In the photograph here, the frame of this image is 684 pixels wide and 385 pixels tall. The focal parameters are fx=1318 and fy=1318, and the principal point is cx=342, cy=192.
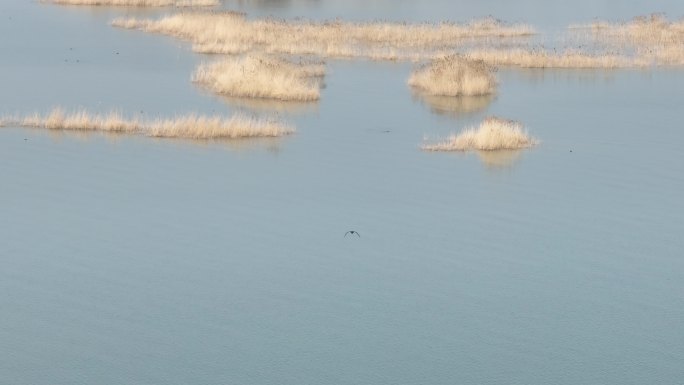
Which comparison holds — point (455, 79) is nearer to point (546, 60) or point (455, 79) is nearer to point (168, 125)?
point (546, 60)

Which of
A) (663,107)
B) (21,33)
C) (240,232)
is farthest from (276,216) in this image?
(21,33)

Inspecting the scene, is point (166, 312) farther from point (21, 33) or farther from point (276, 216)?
point (21, 33)

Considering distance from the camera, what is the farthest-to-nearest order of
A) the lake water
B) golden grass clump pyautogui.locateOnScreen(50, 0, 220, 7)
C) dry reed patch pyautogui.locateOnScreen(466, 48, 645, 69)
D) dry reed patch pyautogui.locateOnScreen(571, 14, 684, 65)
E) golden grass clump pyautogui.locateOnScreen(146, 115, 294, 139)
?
golden grass clump pyautogui.locateOnScreen(50, 0, 220, 7) < dry reed patch pyautogui.locateOnScreen(571, 14, 684, 65) < dry reed patch pyautogui.locateOnScreen(466, 48, 645, 69) < golden grass clump pyautogui.locateOnScreen(146, 115, 294, 139) < the lake water

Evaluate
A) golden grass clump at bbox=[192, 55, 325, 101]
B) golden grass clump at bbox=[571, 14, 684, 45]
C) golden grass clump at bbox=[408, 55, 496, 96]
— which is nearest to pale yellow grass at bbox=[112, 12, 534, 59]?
golden grass clump at bbox=[571, 14, 684, 45]

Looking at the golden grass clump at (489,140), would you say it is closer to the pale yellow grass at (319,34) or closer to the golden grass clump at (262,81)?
the golden grass clump at (262,81)

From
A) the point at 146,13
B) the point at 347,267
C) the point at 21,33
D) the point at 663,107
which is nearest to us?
the point at 347,267

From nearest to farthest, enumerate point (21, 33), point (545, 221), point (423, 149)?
point (545, 221)
point (423, 149)
point (21, 33)

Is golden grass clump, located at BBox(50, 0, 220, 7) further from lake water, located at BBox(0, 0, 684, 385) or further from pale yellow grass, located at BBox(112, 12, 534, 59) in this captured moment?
lake water, located at BBox(0, 0, 684, 385)
